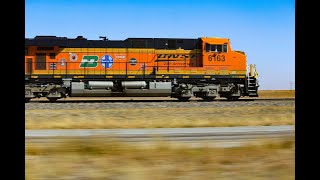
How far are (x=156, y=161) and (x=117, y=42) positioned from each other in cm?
2024

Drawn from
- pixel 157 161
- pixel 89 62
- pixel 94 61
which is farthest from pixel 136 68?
pixel 157 161

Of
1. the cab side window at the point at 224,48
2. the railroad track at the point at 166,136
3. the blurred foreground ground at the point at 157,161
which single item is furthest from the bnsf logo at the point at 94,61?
the blurred foreground ground at the point at 157,161

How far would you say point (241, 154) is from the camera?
787 centimetres

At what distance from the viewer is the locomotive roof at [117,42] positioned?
2570 centimetres

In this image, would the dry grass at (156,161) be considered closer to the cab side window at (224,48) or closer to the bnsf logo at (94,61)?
the bnsf logo at (94,61)

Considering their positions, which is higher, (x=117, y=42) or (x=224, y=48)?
(x=117, y=42)

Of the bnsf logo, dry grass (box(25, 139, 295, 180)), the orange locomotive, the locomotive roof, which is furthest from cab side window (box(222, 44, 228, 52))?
dry grass (box(25, 139, 295, 180))

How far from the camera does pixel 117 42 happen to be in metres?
26.4

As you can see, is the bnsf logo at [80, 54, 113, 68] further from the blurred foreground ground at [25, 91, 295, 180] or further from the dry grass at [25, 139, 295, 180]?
the dry grass at [25, 139, 295, 180]

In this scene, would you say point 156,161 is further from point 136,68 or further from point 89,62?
point 89,62
